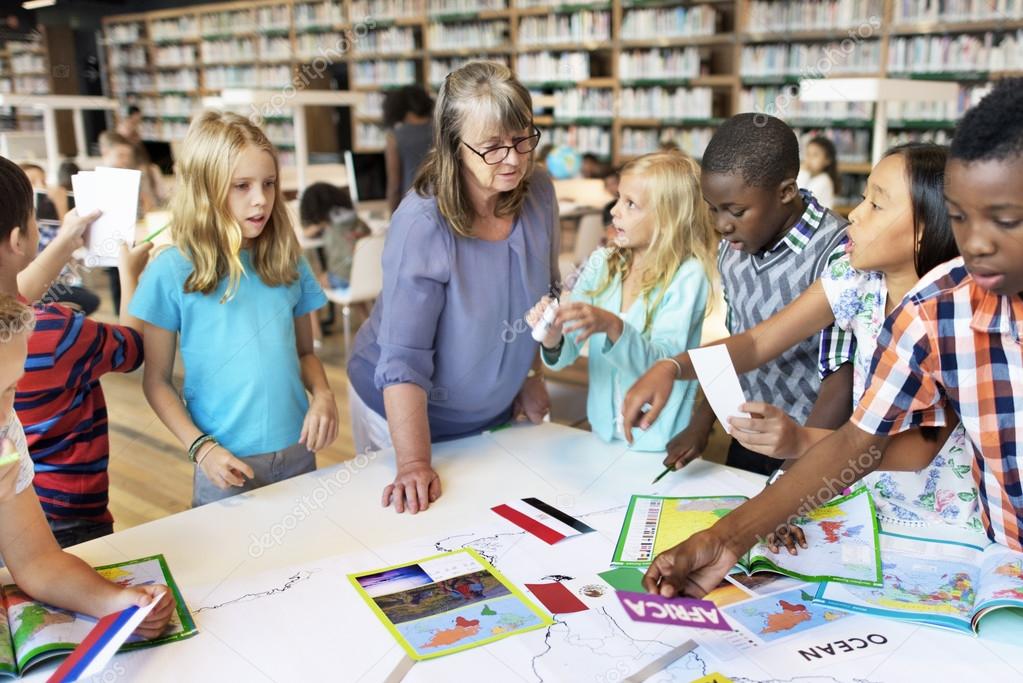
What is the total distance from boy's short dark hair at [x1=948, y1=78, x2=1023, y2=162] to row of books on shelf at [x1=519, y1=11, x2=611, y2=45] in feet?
23.1

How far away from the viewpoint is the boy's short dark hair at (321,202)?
4.76 meters

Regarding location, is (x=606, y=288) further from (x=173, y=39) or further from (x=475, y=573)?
(x=173, y=39)

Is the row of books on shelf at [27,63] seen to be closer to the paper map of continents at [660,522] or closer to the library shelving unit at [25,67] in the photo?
the library shelving unit at [25,67]

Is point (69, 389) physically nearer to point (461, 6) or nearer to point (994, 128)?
point (994, 128)

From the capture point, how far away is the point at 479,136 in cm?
152

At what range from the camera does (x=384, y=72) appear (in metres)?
9.27

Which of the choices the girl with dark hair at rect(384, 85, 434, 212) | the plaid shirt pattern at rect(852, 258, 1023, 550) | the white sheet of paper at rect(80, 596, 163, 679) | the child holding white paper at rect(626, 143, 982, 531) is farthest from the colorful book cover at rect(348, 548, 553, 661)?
the girl with dark hair at rect(384, 85, 434, 212)

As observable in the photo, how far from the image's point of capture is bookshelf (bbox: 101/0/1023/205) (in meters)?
5.96

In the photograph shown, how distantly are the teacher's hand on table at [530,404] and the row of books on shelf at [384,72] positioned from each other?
7.74m

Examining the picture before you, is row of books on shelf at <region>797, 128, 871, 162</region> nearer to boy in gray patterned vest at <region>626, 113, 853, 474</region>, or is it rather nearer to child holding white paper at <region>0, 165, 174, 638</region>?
boy in gray patterned vest at <region>626, 113, 853, 474</region>

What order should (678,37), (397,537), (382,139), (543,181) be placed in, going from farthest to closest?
(382,139) → (678,37) → (543,181) → (397,537)

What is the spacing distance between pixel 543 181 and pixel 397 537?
81 centimetres

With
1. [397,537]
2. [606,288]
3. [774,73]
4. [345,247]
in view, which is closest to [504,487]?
[397,537]

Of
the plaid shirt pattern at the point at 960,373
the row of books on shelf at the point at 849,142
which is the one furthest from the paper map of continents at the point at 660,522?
the row of books on shelf at the point at 849,142
